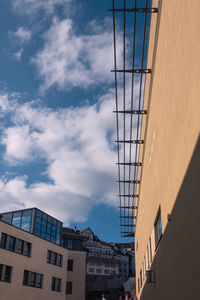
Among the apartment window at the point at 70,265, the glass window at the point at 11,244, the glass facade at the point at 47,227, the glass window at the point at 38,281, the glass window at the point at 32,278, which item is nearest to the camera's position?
the glass window at the point at 11,244

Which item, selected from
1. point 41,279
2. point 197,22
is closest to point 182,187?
point 197,22

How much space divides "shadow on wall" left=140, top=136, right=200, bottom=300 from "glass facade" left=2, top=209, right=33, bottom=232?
117 ft

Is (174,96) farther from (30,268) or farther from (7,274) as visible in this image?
(30,268)

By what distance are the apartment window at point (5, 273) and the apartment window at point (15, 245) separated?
180 cm

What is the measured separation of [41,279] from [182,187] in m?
34.3

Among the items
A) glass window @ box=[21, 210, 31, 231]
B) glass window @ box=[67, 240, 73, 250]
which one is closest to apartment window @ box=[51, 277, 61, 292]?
glass window @ box=[21, 210, 31, 231]

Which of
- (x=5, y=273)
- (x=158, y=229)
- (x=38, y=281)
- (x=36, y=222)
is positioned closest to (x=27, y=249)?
(x=38, y=281)

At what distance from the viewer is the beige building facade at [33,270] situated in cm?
3141

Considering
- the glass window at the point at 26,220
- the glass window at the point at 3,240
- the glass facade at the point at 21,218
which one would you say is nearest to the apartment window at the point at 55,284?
the glass facade at the point at 21,218

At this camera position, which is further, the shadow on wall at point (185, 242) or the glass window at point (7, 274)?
the glass window at point (7, 274)

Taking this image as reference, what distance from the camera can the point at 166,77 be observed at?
895 cm

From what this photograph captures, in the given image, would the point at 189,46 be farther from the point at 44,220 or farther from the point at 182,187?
the point at 44,220

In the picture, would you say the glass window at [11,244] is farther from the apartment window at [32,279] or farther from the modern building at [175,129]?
the modern building at [175,129]

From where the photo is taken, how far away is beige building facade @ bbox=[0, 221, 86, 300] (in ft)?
103
